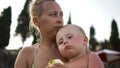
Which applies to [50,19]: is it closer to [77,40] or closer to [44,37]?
[44,37]

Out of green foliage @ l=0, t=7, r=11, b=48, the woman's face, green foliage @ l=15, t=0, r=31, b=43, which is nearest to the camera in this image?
the woman's face

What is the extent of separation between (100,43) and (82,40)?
183 ft

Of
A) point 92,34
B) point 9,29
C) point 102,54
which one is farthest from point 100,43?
point 102,54

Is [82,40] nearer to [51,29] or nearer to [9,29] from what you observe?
[51,29]

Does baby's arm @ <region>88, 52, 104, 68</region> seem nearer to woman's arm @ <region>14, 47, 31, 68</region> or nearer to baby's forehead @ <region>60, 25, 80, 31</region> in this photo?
baby's forehead @ <region>60, 25, 80, 31</region>

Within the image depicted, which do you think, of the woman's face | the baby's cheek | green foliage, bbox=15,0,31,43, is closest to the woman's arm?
the woman's face

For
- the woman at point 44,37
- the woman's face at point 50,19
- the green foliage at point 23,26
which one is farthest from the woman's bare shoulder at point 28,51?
the green foliage at point 23,26

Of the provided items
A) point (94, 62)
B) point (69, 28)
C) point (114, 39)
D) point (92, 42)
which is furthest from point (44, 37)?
point (92, 42)

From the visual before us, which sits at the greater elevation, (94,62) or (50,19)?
(50,19)

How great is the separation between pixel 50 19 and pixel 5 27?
2880 cm

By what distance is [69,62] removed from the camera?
6.26ft

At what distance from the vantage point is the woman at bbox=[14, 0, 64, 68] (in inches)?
81.2

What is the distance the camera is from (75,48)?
6.14 feet

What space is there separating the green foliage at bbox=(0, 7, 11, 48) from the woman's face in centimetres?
2763
